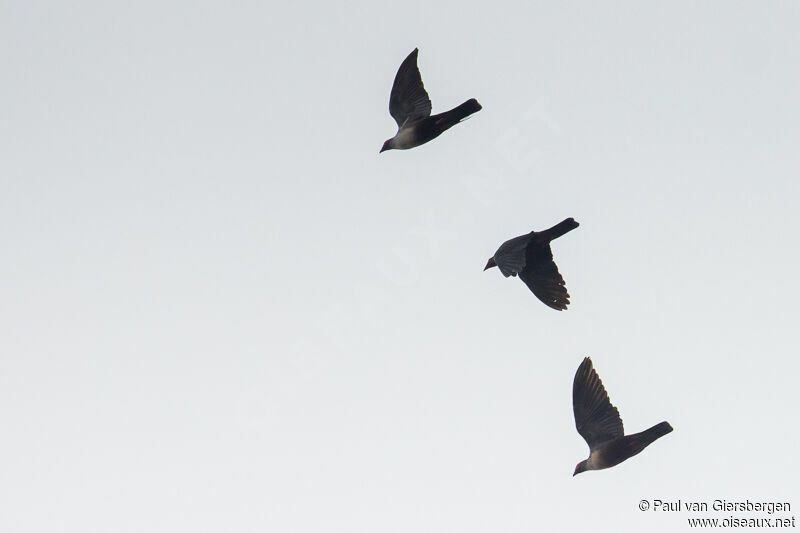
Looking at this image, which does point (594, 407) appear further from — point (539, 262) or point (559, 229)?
point (559, 229)

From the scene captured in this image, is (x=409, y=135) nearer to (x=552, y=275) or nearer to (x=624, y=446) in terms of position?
(x=552, y=275)

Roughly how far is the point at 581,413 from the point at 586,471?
4.44ft

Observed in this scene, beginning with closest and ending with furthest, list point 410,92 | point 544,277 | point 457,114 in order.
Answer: point 457,114 < point 544,277 < point 410,92

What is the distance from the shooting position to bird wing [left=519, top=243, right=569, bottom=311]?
67.1 ft

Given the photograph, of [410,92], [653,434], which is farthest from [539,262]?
[410,92]

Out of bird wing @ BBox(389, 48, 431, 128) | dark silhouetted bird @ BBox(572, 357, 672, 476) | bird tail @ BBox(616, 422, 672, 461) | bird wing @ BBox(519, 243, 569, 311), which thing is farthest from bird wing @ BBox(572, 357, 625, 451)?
bird wing @ BBox(389, 48, 431, 128)

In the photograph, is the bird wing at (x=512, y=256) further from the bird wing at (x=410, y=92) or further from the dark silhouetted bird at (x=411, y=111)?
the bird wing at (x=410, y=92)

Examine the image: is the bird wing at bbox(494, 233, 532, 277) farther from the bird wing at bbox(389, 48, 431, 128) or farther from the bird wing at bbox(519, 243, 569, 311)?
the bird wing at bbox(389, 48, 431, 128)

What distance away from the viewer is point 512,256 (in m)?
19.9

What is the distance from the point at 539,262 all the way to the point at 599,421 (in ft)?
10.6

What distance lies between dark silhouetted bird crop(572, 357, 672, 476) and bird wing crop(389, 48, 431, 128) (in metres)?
5.85

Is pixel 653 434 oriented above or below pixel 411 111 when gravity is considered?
below

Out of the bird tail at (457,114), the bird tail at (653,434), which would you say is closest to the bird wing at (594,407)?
the bird tail at (653,434)

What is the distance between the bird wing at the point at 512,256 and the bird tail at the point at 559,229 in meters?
0.35
